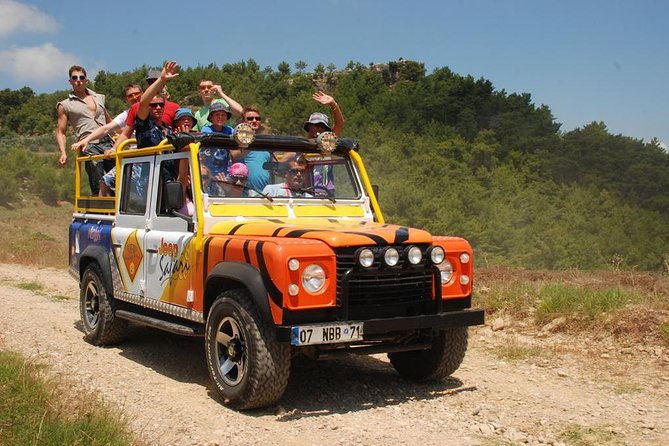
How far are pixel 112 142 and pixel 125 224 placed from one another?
1951 mm

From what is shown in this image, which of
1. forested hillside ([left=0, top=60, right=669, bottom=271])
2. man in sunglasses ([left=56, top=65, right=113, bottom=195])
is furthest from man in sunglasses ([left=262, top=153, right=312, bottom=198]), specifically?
forested hillside ([left=0, top=60, right=669, bottom=271])

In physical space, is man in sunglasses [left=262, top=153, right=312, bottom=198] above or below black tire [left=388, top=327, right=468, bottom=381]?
above

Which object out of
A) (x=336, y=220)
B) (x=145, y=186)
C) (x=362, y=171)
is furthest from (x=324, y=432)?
(x=145, y=186)

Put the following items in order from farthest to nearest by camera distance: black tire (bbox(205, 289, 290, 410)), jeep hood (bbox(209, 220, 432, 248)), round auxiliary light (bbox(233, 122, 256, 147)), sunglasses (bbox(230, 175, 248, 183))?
sunglasses (bbox(230, 175, 248, 183)), round auxiliary light (bbox(233, 122, 256, 147)), jeep hood (bbox(209, 220, 432, 248)), black tire (bbox(205, 289, 290, 410))

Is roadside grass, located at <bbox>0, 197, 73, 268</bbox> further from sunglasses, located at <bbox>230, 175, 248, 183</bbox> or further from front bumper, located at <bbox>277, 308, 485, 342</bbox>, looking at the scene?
front bumper, located at <bbox>277, 308, 485, 342</bbox>

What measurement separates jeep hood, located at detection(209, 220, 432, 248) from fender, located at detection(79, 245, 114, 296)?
6.39ft

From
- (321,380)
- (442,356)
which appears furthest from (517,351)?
(321,380)

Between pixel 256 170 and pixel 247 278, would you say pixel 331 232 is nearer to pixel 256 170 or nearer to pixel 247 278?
pixel 247 278

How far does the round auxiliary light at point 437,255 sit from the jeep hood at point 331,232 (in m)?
0.08

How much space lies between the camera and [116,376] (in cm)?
610

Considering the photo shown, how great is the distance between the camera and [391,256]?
16.9ft

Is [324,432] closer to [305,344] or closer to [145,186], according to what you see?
[305,344]

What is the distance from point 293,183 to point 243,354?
72.4 inches

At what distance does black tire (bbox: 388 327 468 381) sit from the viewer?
5859 mm
